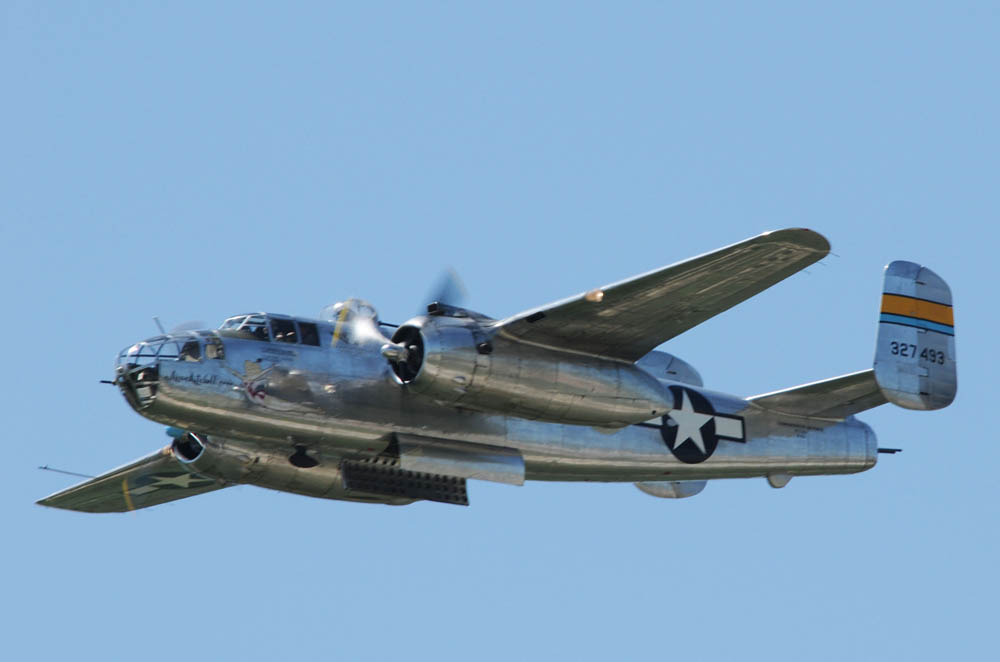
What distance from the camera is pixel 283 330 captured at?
21.7 meters

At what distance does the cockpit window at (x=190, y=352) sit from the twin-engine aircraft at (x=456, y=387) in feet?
0.10

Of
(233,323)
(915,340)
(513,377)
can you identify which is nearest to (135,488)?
(233,323)

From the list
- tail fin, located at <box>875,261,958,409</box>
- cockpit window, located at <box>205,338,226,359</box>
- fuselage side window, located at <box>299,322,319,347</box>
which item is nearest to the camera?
cockpit window, located at <box>205,338,226,359</box>

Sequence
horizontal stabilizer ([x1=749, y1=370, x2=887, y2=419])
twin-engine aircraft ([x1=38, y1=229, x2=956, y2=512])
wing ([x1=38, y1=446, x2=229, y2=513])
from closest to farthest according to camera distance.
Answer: twin-engine aircraft ([x1=38, y1=229, x2=956, y2=512]) → horizontal stabilizer ([x1=749, y1=370, x2=887, y2=419]) → wing ([x1=38, y1=446, x2=229, y2=513])

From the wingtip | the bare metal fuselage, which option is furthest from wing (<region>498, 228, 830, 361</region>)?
the bare metal fuselage

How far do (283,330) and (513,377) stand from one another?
3149mm

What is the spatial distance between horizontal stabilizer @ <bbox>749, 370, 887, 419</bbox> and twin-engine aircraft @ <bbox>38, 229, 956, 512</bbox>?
4.06ft

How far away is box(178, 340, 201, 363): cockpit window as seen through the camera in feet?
69.2

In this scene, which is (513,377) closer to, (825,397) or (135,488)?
(825,397)

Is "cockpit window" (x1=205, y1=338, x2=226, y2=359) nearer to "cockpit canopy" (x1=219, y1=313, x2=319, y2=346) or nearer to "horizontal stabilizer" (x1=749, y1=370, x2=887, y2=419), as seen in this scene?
"cockpit canopy" (x1=219, y1=313, x2=319, y2=346)

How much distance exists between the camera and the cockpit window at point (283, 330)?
21.6 metres

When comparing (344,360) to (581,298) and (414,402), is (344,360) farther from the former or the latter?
(581,298)

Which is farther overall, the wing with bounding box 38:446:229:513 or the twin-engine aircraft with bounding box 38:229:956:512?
the wing with bounding box 38:446:229:513

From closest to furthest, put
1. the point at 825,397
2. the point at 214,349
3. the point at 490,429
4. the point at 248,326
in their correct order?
the point at 214,349
the point at 248,326
the point at 490,429
the point at 825,397
